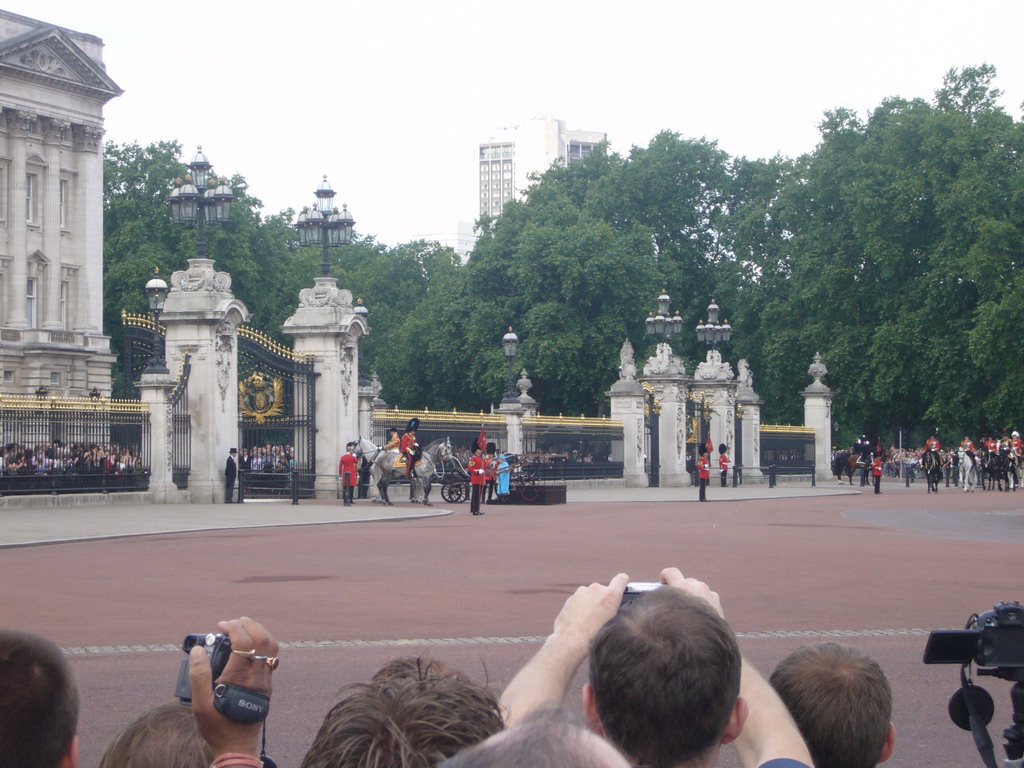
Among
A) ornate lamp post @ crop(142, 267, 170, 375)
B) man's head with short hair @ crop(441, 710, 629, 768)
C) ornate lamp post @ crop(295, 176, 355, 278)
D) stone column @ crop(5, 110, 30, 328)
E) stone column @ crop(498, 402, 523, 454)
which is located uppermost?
stone column @ crop(5, 110, 30, 328)

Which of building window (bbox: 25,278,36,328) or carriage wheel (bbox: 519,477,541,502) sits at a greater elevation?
building window (bbox: 25,278,36,328)

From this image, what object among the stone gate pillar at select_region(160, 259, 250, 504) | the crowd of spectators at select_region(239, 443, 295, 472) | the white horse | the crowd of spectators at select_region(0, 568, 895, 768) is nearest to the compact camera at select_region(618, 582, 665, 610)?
the crowd of spectators at select_region(0, 568, 895, 768)

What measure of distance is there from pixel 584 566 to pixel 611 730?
13.7 metres

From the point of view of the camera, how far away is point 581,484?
4353 cm

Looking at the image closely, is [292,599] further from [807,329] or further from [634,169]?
[634,169]

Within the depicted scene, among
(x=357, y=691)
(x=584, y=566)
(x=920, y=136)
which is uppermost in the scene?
(x=920, y=136)

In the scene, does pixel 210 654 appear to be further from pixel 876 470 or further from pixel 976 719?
pixel 876 470

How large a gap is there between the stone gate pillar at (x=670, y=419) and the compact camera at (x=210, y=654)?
43.1m

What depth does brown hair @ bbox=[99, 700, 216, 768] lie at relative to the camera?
Result: 3.08 metres

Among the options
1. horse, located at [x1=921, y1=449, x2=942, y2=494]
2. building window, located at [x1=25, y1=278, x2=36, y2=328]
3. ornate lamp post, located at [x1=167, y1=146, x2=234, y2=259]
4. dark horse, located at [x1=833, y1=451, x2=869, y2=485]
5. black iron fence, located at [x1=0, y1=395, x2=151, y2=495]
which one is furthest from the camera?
building window, located at [x1=25, y1=278, x2=36, y2=328]

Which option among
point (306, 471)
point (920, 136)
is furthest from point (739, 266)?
point (306, 471)

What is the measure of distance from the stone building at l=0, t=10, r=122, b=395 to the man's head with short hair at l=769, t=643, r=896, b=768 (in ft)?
189

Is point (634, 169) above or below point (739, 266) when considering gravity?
above

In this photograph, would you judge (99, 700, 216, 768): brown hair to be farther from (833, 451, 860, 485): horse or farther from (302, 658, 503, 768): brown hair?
(833, 451, 860, 485): horse
